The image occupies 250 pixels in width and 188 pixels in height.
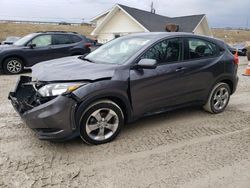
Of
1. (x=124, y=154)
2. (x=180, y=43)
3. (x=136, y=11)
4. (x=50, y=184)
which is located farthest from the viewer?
(x=136, y=11)

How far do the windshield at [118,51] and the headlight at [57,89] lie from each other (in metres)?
0.93

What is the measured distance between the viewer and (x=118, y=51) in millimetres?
4570

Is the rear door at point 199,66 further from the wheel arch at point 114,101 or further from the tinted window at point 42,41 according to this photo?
the tinted window at point 42,41

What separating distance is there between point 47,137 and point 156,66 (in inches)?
76.4

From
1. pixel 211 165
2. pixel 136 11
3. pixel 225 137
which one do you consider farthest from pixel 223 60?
pixel 136 11

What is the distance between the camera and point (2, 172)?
3152 mm

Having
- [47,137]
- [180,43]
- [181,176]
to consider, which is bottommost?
[181,176]

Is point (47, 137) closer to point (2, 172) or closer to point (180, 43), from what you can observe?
point (2, 172)

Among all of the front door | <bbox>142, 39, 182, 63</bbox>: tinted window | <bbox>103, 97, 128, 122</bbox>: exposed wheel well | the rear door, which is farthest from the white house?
<bbox>103, 97, 128, 122</bbox>: exposed wheel well

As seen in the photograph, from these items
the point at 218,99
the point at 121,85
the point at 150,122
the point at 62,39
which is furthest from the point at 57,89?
the point at 62,39

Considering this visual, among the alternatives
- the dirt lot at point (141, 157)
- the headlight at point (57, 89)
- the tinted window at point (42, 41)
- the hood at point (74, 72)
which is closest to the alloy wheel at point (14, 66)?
the tinted window at point (42, 41)

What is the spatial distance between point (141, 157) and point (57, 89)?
145 cm

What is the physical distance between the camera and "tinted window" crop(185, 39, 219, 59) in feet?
15.7

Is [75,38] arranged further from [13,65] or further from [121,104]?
[121,104]
